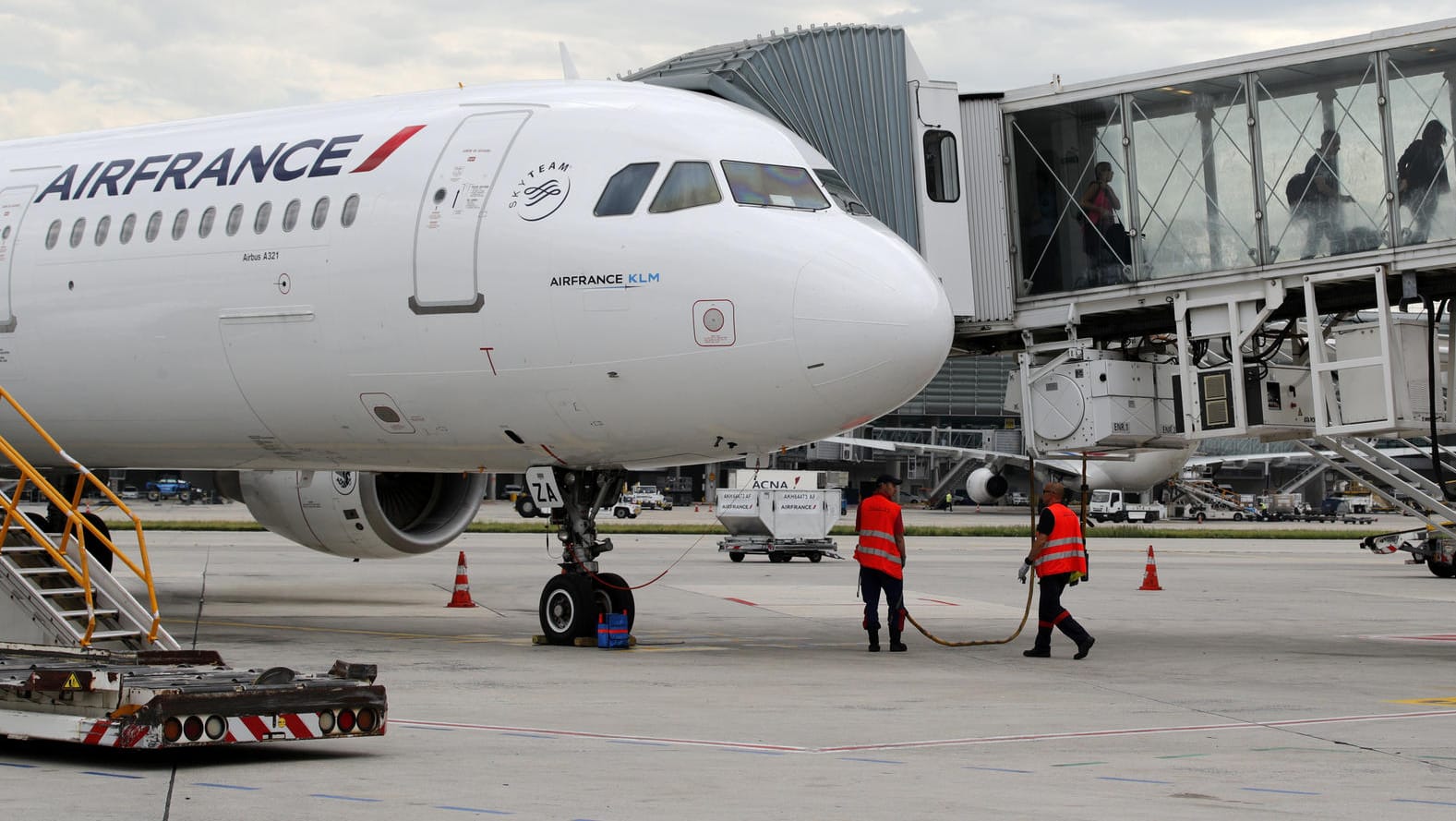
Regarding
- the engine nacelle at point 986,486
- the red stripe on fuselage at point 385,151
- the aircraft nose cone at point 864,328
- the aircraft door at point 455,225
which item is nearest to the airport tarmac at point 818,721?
the aircraft nose cone at point 864,328

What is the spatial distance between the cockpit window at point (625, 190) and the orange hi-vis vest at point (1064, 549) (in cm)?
466

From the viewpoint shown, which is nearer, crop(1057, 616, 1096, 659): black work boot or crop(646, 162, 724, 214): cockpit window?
crop(646, 162, 724, 214): cockpit window

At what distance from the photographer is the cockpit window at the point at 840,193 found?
1307 centimetres

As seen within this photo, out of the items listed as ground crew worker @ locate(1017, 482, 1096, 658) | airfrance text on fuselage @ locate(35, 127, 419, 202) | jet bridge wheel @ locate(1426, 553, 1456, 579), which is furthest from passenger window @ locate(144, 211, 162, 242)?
jet bridge wheel @ locate(1426, 553, 1456, 579)

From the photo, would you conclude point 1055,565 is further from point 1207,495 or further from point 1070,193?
point 1207,495

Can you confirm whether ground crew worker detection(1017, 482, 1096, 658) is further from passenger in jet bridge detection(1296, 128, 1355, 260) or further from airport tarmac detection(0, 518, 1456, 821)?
passenger in jet bridge detection(1296, 128, 1355, 260)

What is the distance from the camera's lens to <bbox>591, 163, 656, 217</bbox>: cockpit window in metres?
12.7

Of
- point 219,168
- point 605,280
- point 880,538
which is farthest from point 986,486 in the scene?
point 605,280

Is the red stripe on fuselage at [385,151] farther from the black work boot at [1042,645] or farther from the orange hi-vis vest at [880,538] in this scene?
the black work boot at [1042,645]

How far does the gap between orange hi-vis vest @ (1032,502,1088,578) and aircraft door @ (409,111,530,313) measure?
211 inches

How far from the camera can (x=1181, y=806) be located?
22.2 feet

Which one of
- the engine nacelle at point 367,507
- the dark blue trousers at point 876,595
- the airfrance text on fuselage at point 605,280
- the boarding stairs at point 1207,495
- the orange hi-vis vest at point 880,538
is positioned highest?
the airfrance text on fuselage at point 605,280

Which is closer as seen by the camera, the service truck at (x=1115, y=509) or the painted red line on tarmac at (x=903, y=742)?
the painted red line on tarmac at (x=903, y=742)

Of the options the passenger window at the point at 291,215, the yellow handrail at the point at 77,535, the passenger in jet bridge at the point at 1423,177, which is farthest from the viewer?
the passenger window at the point at 291,215
